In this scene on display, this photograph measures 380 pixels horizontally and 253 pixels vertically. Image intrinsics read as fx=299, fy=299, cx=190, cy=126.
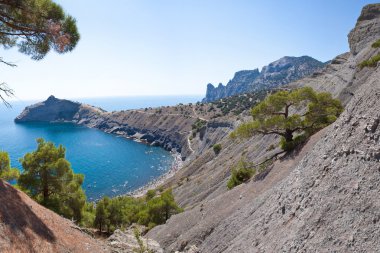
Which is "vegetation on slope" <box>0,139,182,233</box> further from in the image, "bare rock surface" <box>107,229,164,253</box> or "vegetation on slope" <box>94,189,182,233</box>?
"bare rock surface" <box>107,229,164,253</box>

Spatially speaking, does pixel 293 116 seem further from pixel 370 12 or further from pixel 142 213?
pixel 370 12

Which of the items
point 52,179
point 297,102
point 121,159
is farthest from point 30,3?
point 121,159

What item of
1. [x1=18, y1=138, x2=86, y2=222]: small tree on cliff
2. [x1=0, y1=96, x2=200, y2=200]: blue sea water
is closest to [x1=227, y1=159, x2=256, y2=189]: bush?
[x1=18, y1=138, x2=86, y2=222]: small tree on cliff

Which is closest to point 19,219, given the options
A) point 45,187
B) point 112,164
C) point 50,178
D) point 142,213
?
point 50,178

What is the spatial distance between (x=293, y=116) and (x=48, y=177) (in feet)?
90.6

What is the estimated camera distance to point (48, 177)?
106ft

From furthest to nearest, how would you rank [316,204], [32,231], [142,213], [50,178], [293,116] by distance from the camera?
[142,213] < [293,116] < [50,178] < [32,231] < [316,204]

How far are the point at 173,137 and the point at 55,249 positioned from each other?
180 m

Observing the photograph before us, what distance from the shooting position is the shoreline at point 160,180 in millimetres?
109100

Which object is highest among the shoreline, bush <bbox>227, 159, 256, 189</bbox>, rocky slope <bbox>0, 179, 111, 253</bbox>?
rocky slope <bbox>0, 179, 111, 253</bbox>

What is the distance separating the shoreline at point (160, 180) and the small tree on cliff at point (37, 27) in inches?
3384

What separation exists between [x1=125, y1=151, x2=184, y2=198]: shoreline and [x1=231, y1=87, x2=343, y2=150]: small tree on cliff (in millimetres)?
75914

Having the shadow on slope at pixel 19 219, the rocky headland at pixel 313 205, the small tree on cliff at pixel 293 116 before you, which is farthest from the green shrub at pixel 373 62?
the shadow on slope at pixel 19 219

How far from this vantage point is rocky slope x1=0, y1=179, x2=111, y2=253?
50.7ft
